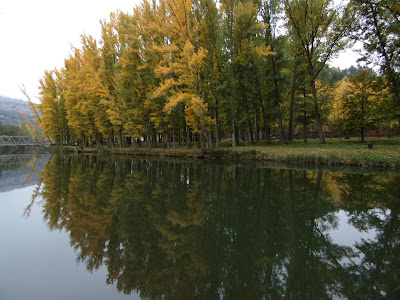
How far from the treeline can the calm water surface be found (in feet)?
37.3

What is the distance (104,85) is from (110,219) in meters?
27.1

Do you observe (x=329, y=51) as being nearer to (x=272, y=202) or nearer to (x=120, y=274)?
(x=272, y=202)

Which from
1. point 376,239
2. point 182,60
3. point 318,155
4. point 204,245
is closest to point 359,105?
point 318,155

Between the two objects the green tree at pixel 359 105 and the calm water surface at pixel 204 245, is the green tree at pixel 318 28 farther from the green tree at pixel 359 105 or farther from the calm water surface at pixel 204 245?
the calm water surface at pixel 204 245

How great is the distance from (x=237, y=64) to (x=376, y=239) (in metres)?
20.5

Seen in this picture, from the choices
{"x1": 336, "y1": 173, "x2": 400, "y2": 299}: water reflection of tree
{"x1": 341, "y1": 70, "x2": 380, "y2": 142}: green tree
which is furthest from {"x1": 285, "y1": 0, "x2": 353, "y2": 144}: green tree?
{"x1": 336, "y1": 173, "x2": 400, "y2": 299}: water reflection of tree

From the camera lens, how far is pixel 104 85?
95.2ft

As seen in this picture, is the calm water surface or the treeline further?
the treeline

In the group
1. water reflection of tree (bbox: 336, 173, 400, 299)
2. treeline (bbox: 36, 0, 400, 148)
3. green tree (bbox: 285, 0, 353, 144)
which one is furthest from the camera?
green tree (bbox: 285, 0, 353, 144)

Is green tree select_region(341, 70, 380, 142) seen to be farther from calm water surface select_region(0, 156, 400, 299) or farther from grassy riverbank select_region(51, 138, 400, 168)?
calm water surface select_region(0, 156, 400, 299)

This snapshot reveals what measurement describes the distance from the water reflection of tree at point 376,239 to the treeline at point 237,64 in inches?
467

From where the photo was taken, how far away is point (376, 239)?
4.49 meters

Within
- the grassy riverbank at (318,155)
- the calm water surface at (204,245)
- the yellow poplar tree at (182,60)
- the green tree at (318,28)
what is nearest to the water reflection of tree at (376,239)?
the calm water surface at (204,245)

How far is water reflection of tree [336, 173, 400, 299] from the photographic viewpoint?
10.1ft
